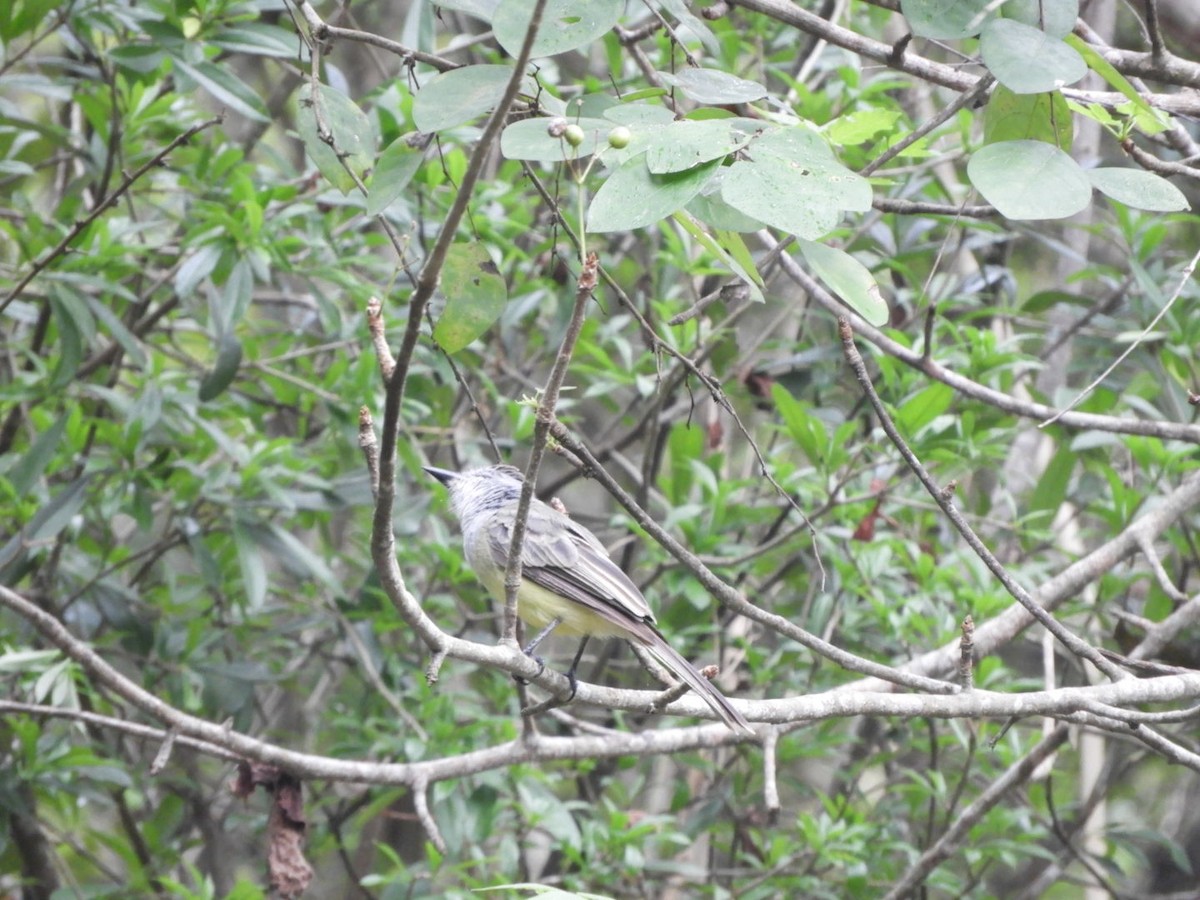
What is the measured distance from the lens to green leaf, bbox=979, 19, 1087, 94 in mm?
2324

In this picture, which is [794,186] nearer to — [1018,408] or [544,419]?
[544,419]

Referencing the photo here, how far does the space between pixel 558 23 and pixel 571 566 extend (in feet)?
6.80

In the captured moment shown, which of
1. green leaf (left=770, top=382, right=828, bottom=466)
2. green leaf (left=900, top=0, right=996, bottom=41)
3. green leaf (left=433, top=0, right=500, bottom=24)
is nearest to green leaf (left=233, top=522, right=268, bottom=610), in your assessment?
green leaf (left=770, top=382, right=828, bottom=466)

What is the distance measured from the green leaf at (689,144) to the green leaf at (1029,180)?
45 centimetres

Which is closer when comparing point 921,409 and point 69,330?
point 69,330

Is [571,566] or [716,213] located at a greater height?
[716,213]

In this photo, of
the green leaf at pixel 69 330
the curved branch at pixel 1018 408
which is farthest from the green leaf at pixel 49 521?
the curved branch at pixel 1018 408

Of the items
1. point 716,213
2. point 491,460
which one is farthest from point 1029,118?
point 491,460

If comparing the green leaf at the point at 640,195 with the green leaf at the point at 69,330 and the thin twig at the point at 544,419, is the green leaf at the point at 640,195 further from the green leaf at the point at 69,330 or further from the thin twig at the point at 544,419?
the green leaf at the point at 69,330

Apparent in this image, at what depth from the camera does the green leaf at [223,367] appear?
4.86 meters

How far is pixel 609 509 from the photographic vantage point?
7527 mm

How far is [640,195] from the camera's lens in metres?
2.14

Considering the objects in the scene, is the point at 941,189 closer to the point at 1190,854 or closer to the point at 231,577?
the point at 231,577

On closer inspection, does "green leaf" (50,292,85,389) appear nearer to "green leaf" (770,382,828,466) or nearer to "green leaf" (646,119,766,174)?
"green leaf" (770,382,828,466)
